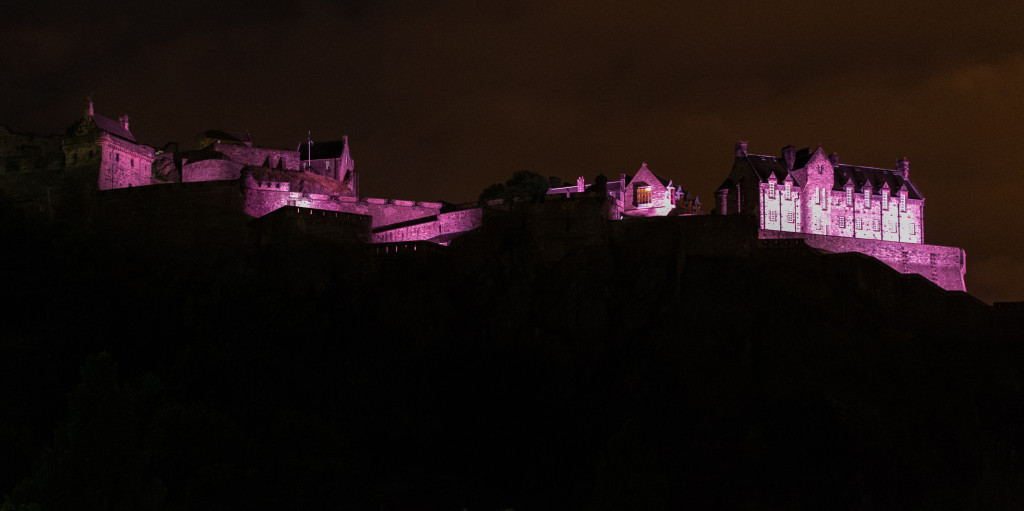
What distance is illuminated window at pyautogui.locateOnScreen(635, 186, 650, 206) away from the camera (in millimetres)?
76625

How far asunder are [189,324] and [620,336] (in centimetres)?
2273

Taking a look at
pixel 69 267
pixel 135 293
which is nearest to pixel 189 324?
pixel 135 293

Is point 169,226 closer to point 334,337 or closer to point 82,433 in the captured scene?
point 334,337

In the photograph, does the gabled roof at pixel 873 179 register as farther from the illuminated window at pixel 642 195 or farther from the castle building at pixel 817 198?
the illuminated window at pixel 642 195

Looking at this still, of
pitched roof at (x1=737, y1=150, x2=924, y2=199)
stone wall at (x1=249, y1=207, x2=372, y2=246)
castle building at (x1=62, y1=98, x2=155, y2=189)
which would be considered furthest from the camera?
pitched roof at (x1=737, y1=150, x2=924, y2=199)

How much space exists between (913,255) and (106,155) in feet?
167

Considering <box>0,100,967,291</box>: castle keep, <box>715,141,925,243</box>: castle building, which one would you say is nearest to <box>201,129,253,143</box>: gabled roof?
<box>0,100,967,291</box>: castle keep

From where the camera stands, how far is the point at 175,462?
46.7m

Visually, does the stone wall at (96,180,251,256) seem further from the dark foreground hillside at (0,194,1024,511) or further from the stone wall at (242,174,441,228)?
the dark foreground hillside at (0,194,1024,511)

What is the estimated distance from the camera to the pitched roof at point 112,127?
74450 mm

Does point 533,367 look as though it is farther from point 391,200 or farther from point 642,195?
point 642,195

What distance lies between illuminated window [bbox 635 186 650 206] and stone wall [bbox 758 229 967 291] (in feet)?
31.2

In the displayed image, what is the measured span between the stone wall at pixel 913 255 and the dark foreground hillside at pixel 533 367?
739 centimetres

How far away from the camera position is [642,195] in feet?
252
